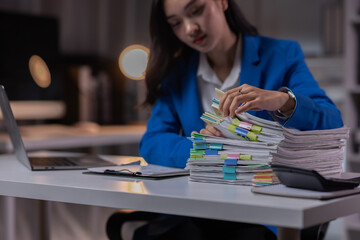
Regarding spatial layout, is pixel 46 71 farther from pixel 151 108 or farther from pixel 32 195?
pixel 32 195

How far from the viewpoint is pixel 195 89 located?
1.74m

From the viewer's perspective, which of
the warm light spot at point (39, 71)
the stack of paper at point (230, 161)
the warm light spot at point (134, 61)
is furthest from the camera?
the warm light spot at point (134, 61)

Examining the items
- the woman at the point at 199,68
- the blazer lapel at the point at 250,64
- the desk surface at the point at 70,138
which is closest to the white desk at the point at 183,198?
the woman at the point at 199,68

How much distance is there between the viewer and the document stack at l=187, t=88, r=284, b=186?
3.49 ft

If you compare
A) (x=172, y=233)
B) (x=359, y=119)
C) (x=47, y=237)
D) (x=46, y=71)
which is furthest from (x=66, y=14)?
(x=172, y=233)

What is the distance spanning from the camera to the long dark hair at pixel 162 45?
5.85ft

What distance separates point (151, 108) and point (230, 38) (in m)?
0.36

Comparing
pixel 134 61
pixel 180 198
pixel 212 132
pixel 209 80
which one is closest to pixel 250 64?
pixel 209 80

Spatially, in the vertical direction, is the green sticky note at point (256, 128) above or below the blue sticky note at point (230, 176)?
above

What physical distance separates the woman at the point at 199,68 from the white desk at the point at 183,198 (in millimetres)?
343

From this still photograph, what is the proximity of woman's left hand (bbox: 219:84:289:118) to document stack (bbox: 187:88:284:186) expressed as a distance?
2 centimetres

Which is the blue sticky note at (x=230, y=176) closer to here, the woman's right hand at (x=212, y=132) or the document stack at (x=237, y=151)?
the document stack at (x=237, y=151)

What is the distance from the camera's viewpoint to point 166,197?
3.05ft

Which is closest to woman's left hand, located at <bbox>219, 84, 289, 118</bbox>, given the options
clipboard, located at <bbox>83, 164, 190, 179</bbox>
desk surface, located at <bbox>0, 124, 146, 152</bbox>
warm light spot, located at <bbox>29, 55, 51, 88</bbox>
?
clipboard, located at <bbox>83, 164, 190, 179</bbox>
